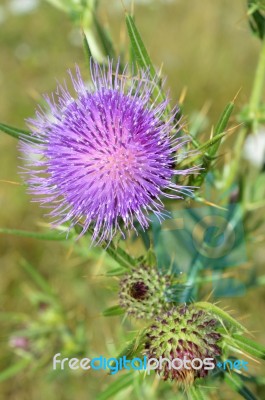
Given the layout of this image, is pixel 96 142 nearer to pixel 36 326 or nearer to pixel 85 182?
pixel 85 182

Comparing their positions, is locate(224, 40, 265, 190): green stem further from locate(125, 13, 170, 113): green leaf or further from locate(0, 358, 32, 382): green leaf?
locate(0, 358, 32, 382): green leaf

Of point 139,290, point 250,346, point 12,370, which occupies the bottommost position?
point 12,370

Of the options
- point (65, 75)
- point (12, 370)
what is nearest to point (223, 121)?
point (12, 370)

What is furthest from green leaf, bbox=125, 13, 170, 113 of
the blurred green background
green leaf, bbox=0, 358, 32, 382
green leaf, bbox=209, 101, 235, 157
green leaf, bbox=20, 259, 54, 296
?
the blurred green background

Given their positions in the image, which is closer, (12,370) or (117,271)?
(117,271)

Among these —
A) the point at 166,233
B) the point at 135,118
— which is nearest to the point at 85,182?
the point at 135,118

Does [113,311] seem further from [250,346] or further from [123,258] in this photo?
[250,346]

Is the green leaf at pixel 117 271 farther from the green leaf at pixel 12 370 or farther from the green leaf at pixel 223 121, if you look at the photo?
the green leaf at pixel 12 370
